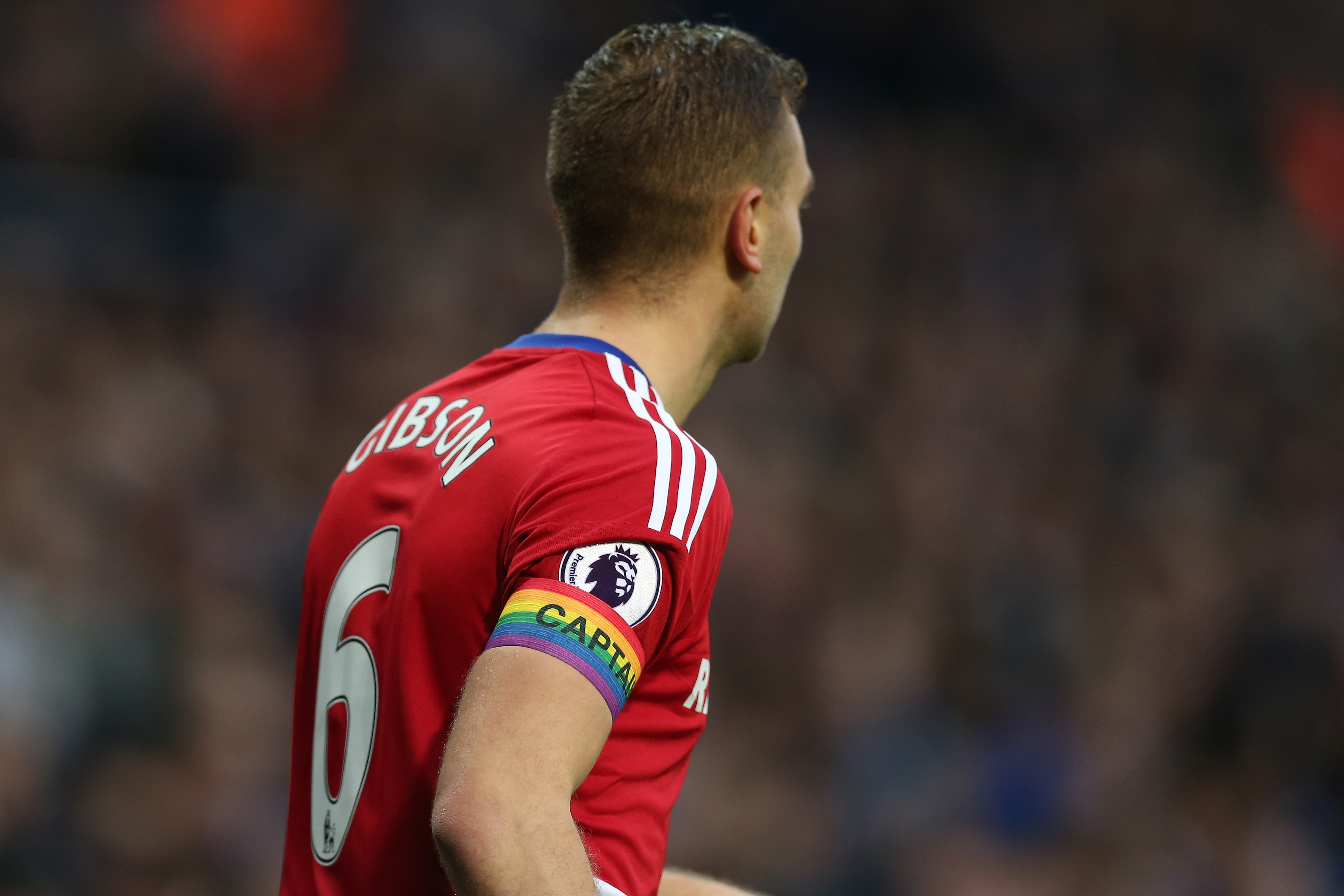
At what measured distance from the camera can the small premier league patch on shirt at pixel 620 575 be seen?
149 centimetres

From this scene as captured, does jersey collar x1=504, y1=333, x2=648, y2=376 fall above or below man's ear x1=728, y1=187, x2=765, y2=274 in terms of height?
below

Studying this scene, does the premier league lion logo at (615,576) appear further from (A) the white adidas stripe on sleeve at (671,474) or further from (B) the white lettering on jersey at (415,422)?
(B) the white lettering on jersey at (415,422)

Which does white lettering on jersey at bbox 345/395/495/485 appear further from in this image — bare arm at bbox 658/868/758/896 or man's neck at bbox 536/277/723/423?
bare arm at bbox 658/868/758/896

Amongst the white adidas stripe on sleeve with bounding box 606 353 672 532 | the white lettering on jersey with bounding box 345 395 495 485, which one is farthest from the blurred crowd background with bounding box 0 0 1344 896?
the white adidas stripe on sleeve with bounding box 606 353 672 532

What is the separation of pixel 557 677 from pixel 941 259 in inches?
386

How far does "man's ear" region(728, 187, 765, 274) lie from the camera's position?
6.58 ft

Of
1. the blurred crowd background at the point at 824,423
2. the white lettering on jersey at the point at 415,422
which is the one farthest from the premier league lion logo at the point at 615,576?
the blurred crowd background at the point at 824,423

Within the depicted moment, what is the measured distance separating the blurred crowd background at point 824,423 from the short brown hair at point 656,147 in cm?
405

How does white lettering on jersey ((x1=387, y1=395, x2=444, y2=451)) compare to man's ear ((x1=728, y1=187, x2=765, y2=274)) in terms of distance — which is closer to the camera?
white lettering on jersey ((x1=387, y1=395, x2=444, y2=451))

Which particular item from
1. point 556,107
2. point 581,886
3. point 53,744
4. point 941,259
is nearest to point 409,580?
point 581,886

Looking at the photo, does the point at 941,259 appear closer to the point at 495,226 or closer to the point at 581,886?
the point at 495,226

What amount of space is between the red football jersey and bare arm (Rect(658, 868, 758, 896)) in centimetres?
34

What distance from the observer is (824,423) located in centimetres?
904

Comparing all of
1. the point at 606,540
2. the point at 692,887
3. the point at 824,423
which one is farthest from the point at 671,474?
the point at 824,423
